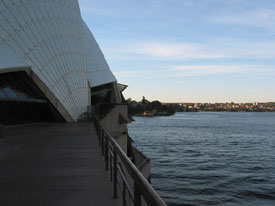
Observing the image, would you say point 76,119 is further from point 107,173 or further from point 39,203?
point 39,203

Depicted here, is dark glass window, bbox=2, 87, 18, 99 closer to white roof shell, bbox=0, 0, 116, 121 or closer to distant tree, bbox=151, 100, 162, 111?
white roof shell, bbox=0, 0, 116, 121

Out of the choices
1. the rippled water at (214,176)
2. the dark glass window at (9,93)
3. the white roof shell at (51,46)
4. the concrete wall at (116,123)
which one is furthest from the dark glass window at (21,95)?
the rippled water at (214,176)

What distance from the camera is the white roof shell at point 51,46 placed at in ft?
41.9

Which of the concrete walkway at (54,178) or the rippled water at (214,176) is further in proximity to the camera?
the rippled water at (214,176)

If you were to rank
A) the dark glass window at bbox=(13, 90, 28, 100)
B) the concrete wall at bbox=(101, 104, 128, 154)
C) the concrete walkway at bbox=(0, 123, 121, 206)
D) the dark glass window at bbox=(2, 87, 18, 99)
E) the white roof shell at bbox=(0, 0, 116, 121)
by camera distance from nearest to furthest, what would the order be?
the concrete walkway at bbox=(0, 123, 121, 206), the white roof shell at bbox=(0, 0, 116, 121), the dark glass window at bbox=(2, 87, 18, 99), the dark glass window at bbox=(13, 90, 28, 100), the concrete wall at bbox=(101, 104, 128, 154)

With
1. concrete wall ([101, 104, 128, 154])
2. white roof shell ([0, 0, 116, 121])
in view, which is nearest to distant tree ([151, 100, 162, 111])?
white roof shell ([0, 0, 116, 121])

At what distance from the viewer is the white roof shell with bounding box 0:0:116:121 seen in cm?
1278

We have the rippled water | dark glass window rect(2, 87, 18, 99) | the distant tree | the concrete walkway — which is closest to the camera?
the concrete walkway

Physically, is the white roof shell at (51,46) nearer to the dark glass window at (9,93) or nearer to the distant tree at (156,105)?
the dark glass window at (9,93)

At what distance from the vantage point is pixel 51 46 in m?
17.0

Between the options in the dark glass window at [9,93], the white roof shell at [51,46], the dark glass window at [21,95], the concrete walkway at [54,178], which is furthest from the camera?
the dark glass window at [21,95]

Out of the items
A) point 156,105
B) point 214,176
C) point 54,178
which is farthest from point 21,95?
point 156,105

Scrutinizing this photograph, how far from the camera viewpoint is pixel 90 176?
502 centimetres

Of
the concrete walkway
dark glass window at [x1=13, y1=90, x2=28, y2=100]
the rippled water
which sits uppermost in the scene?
dark glass window at [x1=13, y1=90, x2=28, y2=100]
